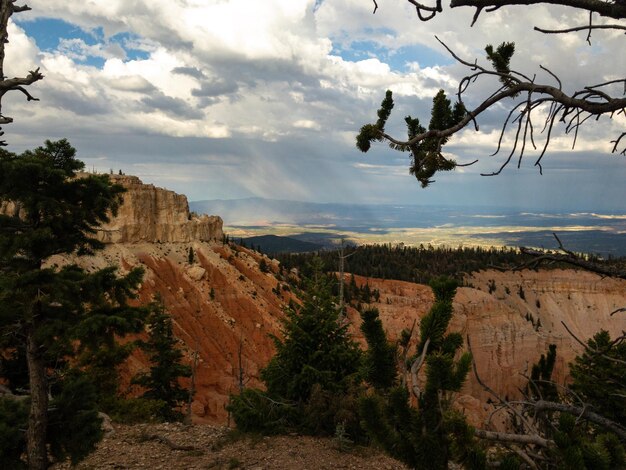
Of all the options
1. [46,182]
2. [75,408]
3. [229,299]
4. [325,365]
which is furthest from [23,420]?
[229,299]

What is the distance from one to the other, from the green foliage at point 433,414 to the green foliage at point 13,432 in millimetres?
7803

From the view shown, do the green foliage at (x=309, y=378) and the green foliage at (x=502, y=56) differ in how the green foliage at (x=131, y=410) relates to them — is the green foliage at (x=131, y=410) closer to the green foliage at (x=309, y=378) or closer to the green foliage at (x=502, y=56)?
the green foliage at (x=309, y=378)

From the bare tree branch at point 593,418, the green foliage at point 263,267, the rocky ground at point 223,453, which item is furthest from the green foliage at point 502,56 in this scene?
the green foliage at point 263,267

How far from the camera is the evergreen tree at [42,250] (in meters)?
8.29

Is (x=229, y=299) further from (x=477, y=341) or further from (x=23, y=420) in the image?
(x=23, y=420)

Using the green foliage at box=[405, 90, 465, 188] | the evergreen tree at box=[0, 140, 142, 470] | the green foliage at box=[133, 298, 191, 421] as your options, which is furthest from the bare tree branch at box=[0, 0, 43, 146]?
the green foliage at box=[133, 298, 191, 421]

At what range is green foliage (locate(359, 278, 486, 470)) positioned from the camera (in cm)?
365

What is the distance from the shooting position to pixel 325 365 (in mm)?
15203

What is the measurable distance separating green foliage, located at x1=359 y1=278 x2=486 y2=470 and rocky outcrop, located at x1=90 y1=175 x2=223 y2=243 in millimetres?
57090

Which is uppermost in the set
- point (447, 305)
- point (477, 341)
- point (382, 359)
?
point (447, 305)

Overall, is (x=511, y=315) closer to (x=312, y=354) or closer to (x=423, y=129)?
(x=312, y=354)

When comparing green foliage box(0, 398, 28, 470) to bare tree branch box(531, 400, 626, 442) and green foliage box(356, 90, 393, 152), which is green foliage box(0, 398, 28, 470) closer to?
green foliage box(356, 90, 393, 152)

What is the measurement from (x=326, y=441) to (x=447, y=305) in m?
11.2

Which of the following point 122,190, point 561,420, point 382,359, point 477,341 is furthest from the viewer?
point 477,341
